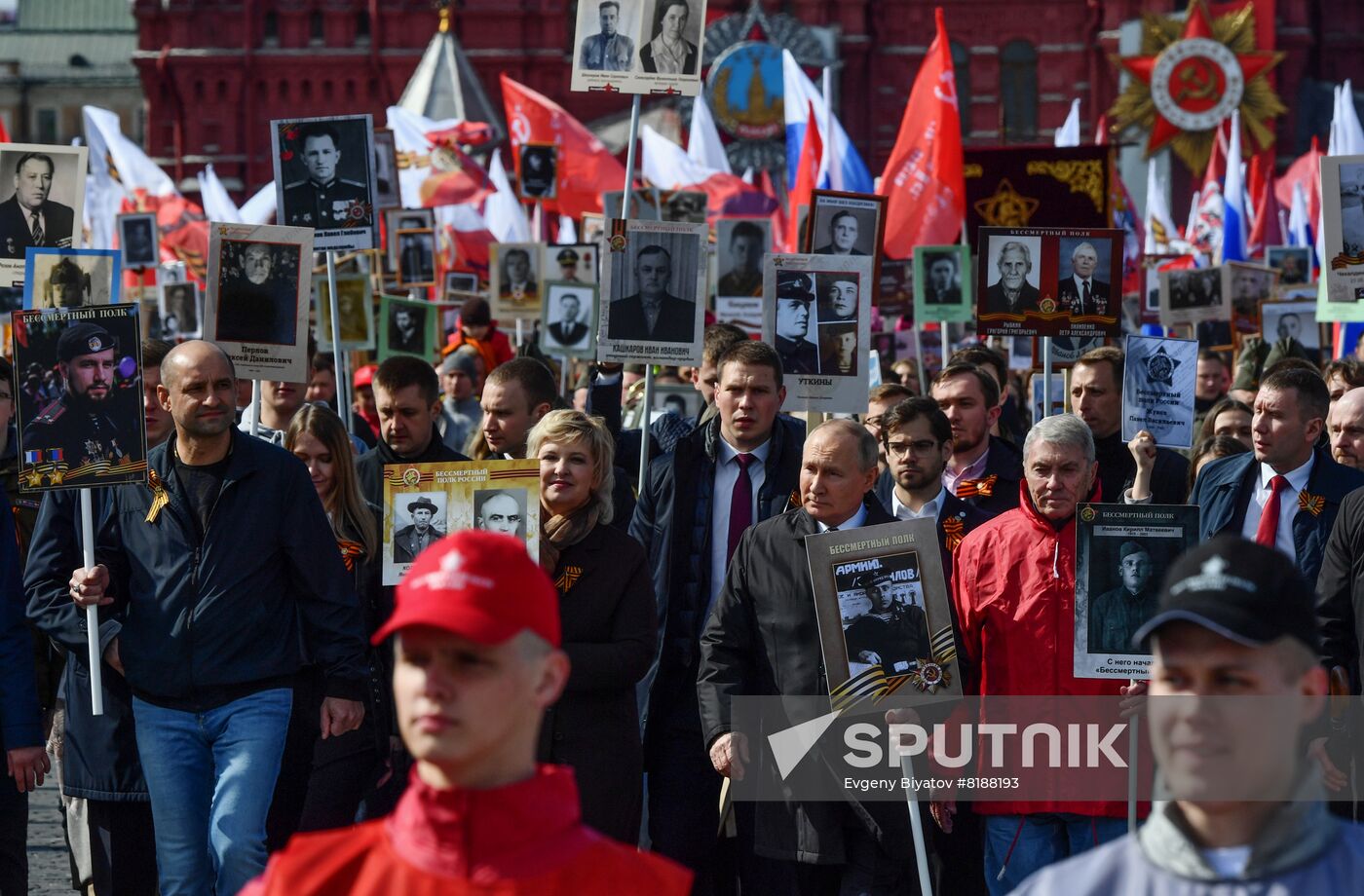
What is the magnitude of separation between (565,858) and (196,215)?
22.4 m

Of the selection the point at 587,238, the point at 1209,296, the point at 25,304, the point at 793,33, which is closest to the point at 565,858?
the point at 25,304

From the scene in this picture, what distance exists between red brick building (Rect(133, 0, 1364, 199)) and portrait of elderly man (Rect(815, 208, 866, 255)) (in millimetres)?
37342

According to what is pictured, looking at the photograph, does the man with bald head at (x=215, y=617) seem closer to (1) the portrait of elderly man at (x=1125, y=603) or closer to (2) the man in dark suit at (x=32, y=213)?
(1) the portrait of elderly man at (x=1125, y=603)

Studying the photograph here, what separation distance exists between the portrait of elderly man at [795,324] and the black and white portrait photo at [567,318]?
4943 millimetres

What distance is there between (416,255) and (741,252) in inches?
155

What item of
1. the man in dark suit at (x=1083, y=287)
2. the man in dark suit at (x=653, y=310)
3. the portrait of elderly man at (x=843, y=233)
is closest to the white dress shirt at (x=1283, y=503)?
the man in dark suit at (x=1083, y=287)

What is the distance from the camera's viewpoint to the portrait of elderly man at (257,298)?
7.62 m

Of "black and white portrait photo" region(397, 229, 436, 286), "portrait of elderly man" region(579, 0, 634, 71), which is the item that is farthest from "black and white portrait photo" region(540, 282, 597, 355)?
"portrait of elderly man" region(579, 0, 634, 71)

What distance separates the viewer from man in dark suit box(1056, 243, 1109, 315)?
8.70 meters

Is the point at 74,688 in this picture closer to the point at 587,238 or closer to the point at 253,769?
the point at 253,769

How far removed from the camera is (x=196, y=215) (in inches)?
947

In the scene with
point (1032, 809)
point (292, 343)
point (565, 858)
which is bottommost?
point (1032, 809)

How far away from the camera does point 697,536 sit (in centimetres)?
652

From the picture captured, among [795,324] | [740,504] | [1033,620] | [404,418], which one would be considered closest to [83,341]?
[404,418]
